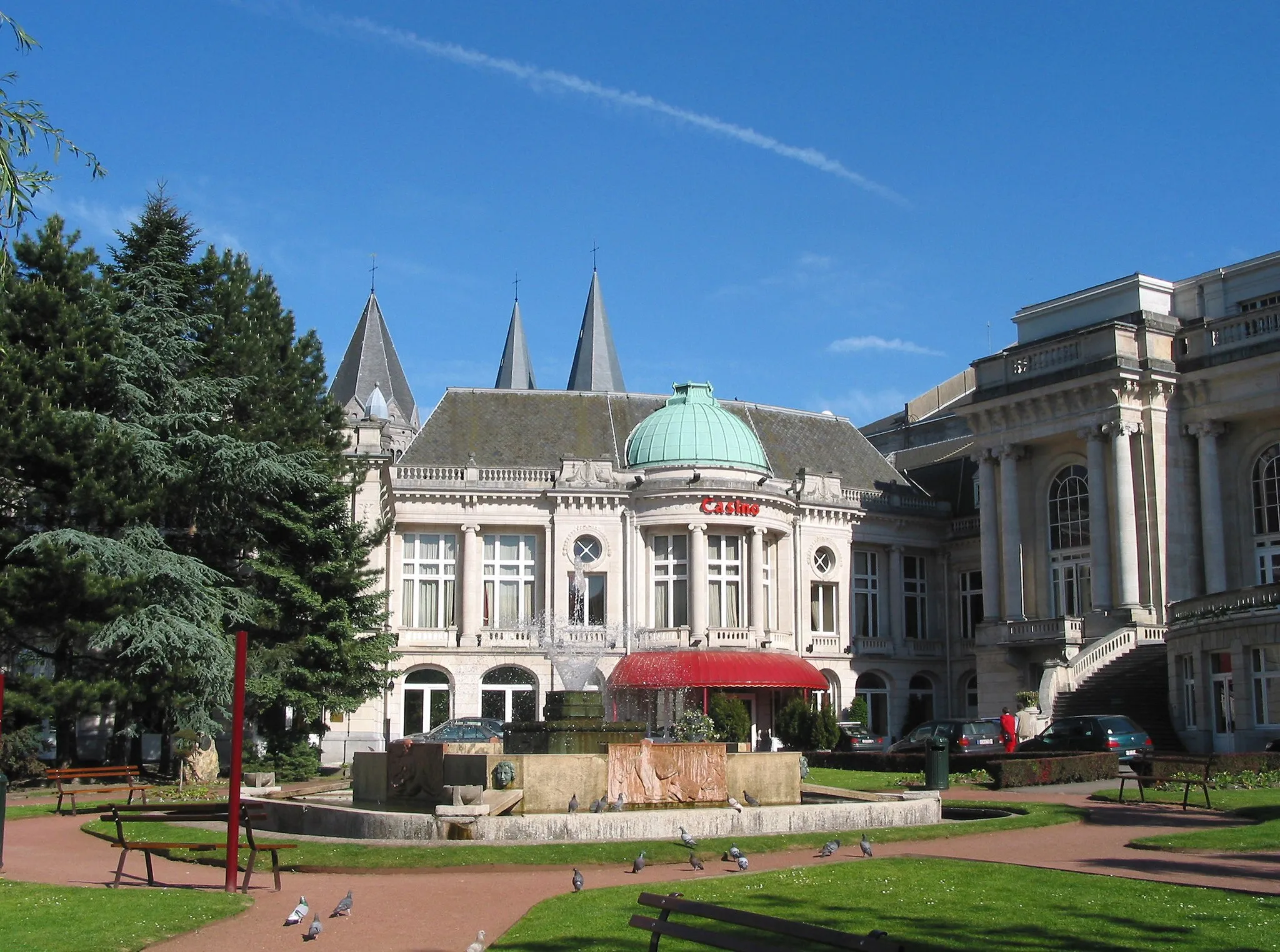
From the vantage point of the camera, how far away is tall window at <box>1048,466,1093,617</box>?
50.9m

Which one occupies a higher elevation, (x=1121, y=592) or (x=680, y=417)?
(x=680, y=417)

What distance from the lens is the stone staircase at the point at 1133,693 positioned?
131ft

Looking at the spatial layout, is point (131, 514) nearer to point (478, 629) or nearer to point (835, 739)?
point (478, 629)

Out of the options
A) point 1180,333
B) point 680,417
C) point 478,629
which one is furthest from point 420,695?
point 1180,333

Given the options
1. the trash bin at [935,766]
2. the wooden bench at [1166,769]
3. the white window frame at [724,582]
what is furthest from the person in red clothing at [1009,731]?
the white window frame at [724,582]

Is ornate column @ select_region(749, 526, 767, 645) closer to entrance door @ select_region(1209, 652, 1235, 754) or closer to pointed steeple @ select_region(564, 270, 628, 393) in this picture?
entrance door @ select_region(1209, 652, 1235, 754)

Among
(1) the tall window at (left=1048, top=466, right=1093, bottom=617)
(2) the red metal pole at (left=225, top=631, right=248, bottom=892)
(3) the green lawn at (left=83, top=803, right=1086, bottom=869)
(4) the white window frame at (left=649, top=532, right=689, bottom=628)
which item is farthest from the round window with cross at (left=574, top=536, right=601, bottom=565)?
(2) the red metal pole at (left=225, top=631, right=248, bottom=892)

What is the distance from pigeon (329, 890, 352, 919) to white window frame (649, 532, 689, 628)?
1533 inches

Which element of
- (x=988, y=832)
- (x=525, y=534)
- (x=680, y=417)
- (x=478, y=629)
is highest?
(x=680, y=417)

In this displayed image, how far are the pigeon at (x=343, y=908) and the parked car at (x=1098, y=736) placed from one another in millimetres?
24592

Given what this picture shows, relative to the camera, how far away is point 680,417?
2106 inches

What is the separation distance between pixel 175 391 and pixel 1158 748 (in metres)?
30.3

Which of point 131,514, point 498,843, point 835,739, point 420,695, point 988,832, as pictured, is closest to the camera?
point 498,843

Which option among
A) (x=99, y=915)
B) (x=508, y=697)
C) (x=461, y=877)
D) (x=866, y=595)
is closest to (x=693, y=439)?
(x=866, y=595)
